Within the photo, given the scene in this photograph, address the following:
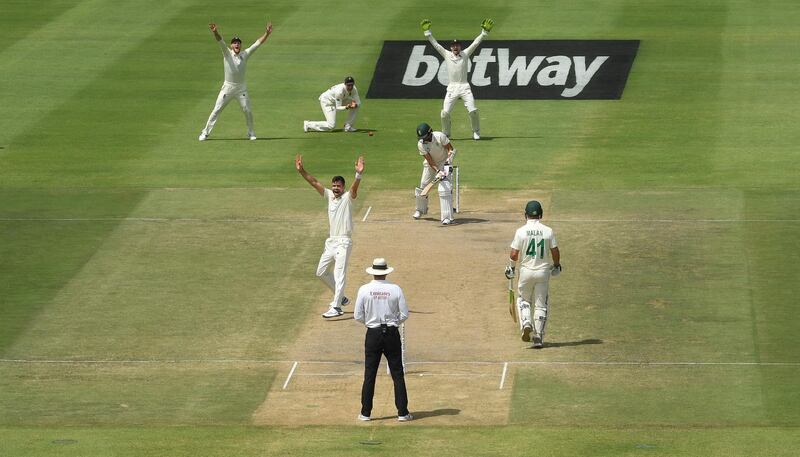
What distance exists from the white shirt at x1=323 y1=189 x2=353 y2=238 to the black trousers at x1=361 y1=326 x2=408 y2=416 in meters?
4.19

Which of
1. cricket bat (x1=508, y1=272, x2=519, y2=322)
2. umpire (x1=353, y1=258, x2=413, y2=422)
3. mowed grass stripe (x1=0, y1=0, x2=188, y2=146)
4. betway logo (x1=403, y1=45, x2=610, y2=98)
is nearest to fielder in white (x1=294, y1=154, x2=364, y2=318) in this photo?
cricket bat (x1=508, y1=272, x2=519, y2=322)

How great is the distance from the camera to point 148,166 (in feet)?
104

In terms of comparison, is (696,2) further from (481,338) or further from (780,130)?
(481,338)

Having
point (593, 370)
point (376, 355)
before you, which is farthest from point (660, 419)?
point (376, 355)

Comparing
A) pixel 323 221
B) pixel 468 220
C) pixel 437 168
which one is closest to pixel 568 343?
pixel 468 220

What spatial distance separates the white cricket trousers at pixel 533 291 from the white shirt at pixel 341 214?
9.37ft

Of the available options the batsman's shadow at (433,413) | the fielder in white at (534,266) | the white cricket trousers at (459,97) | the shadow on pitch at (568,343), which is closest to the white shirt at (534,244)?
the fielder in white at (534,266)

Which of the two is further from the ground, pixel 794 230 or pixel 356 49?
pixel 356 49

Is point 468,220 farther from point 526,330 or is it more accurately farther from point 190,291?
point 526,330

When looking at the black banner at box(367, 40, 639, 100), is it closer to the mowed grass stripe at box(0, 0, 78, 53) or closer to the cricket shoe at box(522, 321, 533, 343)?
the mowed grass stripe at box(0, 0, 78, 53)

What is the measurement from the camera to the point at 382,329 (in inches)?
719

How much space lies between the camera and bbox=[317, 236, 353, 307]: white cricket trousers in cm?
2230

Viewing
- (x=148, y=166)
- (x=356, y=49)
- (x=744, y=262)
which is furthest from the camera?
(x=356, y=49)

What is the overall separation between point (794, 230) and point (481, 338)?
7.51 m
